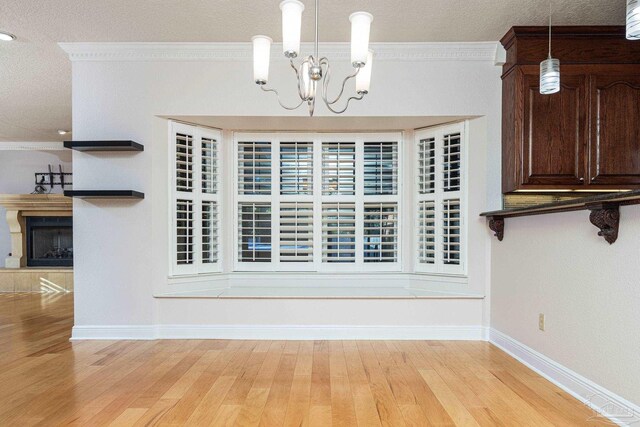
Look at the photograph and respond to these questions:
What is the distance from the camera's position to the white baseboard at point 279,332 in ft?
11.6

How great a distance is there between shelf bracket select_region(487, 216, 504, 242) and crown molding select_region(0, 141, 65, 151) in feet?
23.1

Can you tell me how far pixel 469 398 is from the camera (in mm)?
2346

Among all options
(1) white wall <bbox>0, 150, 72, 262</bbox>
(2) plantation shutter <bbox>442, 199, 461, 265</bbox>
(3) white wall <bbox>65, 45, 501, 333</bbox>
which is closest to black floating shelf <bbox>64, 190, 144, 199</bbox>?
(3) white wall <bbox>65, 45, 501, 333</bbox>

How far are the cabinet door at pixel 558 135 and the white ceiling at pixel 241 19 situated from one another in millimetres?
514

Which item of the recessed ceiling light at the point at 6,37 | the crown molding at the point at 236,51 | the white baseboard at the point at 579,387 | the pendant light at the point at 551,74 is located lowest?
the white baseboard at the point at 579,387

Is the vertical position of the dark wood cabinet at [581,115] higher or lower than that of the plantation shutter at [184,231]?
higher

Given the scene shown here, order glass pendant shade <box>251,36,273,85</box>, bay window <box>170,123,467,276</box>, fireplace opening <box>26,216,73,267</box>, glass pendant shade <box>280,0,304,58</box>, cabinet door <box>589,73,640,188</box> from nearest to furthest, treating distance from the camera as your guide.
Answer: glass pendant shade <box>280,0,304,58</box> < glass pendant shade <box>251,36,273,85</box> < cabinet door <box>589,73,640,188</box> < bay window <box>170,123,467,276</box> < fireplace opening <box>26,216,73,267</box>

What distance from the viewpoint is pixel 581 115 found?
10.5 ft

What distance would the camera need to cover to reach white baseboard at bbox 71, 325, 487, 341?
354 cm

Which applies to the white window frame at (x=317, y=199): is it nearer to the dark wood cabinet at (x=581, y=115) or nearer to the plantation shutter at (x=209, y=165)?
the plantation shutter at (x=209, y=165)

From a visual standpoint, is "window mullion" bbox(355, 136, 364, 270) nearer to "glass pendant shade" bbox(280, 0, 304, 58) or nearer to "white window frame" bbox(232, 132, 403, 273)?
"white window frame" bbox(232, 132, 403, 273)

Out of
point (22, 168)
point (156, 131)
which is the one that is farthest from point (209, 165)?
point (22, 168)

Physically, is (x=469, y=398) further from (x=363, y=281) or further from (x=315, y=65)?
(x=315, y=65)

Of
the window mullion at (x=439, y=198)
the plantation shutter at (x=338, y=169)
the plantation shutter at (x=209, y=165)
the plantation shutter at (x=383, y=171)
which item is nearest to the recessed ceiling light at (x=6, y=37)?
the plantation shutter at (x=209, y=165)
